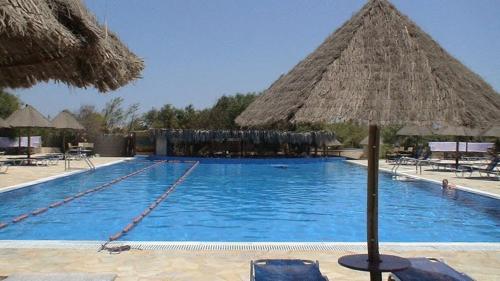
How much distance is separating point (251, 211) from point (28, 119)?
14.4 metres

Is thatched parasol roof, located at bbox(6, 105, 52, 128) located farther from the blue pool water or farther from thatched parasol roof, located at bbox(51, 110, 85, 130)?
the blue pool water

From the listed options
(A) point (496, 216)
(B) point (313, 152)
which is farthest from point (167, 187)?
(B) point (313, 152)

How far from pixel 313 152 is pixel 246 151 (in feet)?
15.2

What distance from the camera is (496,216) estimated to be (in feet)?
37.7

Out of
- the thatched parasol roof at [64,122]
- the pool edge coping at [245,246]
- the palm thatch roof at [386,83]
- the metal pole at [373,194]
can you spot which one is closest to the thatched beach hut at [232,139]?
the thatched parasol roof at [64,122]

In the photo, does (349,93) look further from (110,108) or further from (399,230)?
(110,108)

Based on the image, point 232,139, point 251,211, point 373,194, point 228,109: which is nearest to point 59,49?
point 373,194

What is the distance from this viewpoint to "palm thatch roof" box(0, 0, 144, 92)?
11.9ft

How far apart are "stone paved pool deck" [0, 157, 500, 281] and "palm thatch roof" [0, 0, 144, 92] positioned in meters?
2.04

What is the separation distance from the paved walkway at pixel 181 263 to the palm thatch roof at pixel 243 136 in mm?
25418

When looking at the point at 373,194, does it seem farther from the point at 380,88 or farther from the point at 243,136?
the point at 243,136

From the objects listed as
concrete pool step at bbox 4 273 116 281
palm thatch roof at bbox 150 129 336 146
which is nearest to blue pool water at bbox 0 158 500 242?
concrete pool step at bbox 4 273 116 281

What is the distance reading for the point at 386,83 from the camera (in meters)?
4.24

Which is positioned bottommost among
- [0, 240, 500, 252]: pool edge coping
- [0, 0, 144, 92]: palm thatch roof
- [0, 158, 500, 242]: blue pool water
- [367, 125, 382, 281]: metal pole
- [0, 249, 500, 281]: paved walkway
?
[0, 158, 500, 242]: blue pool water
